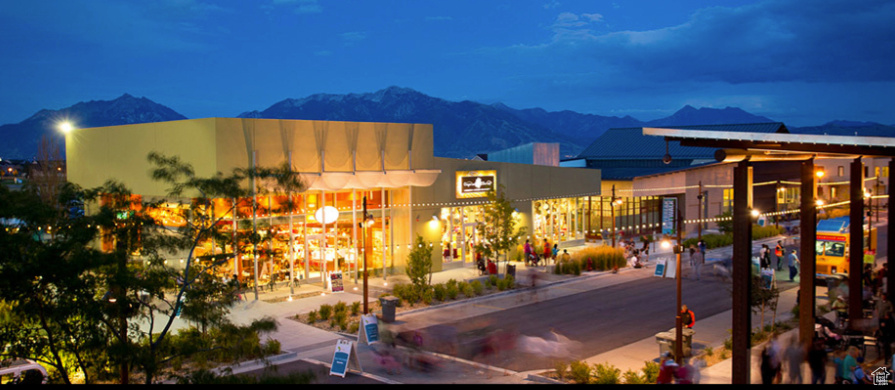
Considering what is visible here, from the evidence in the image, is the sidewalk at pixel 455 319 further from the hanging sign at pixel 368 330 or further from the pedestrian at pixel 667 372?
the pedestrian at pixel 667 372

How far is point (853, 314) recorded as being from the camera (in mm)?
19312

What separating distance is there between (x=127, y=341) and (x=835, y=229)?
2892 centimetres

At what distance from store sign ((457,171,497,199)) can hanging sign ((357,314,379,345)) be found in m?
16.3

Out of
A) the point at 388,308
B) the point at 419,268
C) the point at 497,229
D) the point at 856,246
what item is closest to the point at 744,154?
the point at 856,246

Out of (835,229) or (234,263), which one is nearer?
(234,263)

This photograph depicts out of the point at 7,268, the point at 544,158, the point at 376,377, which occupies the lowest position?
the point at 376,377

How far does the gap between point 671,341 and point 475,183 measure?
20.0 m

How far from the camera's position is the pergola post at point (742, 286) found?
1370 centimetres

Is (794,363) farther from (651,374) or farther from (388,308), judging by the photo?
(388,308)

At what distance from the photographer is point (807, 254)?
17.6 m

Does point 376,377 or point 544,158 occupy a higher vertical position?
point 544,158

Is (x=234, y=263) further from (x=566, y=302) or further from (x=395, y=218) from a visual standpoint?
Answer: (x=566, y=302)

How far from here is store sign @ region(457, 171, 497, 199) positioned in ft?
118

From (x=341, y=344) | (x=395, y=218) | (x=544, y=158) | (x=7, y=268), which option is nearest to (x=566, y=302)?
(x=395, y=218)
